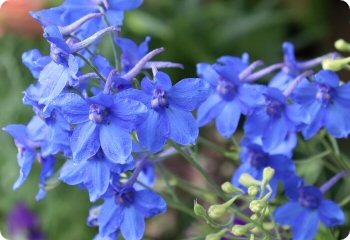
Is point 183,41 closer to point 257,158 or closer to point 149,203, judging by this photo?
point 257,158

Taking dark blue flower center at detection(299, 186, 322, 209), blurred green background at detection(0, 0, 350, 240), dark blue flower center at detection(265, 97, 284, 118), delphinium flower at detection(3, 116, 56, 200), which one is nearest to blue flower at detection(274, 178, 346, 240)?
dark blue flower center at detection(299, 186, 322, 209)

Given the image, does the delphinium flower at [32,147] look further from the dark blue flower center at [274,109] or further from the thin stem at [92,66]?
the dark blue flower center at [274,109]

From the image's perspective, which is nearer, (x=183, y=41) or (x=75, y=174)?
(x=75, y=174)

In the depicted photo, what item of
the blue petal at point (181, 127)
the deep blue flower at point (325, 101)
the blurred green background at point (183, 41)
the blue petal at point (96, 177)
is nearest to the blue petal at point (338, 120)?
the deep blue flower at point (325, 101)

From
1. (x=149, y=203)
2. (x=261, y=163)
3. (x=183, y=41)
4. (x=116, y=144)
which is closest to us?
(x=116, y=144)

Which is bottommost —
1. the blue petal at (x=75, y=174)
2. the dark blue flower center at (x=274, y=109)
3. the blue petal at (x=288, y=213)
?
the blue petal at (x=288, y=213)

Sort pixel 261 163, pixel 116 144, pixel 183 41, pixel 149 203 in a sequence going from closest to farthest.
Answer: pixel 116 144 < pixel 149 203 < pixel 261 163 < pixel 183 41

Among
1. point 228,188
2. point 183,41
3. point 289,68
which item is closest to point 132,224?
point 228,188
